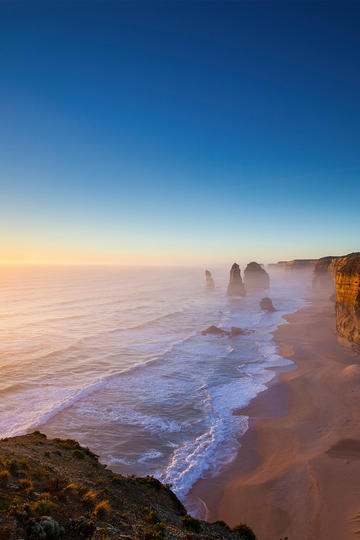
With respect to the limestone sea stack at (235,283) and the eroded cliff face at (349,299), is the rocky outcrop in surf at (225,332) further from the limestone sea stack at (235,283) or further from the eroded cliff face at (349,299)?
the limestone sea stack at (235,283)

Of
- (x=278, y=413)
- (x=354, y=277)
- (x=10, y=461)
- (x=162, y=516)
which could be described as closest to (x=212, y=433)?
(x=278, y=413)

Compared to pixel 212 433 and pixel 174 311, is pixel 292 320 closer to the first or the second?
pixel 174 311

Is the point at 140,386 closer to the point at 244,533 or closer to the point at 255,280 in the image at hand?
the point at 244,533

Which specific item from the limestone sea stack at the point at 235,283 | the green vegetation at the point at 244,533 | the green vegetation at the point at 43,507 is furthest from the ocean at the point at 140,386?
the limestone sea stack at the point at 235,283

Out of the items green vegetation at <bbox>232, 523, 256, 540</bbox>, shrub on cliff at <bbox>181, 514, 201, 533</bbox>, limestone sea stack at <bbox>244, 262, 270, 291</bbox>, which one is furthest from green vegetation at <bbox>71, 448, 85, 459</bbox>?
limestone sea stack at <bbox>244, 262, 270, 291</bbox>

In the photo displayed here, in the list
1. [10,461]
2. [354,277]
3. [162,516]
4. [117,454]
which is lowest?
[117,454]

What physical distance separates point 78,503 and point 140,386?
19.8 metres

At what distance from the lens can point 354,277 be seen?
103ft

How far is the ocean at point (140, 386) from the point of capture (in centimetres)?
1717

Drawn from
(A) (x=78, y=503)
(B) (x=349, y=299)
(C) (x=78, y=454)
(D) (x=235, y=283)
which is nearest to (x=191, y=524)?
(A) (x=78, y=503)

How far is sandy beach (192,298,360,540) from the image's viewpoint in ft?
39.2

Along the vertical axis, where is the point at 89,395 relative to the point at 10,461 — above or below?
below

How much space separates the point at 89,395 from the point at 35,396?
4584mm

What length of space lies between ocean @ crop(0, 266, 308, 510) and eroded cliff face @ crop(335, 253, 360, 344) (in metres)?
8.93
